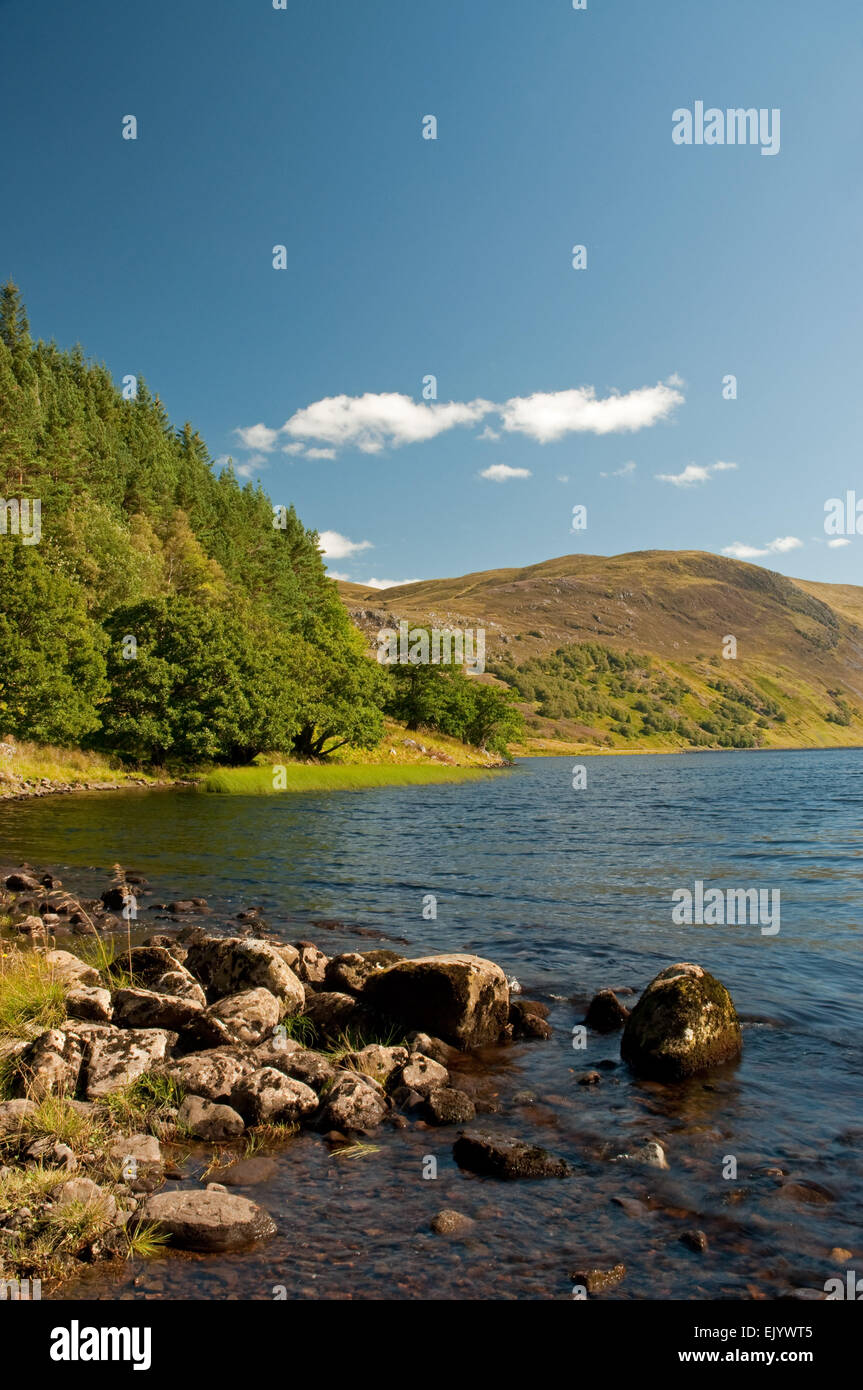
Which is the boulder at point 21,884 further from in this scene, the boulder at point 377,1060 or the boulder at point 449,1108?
the boulder at point 449,1108

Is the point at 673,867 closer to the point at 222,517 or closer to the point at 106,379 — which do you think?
the point at 222,517

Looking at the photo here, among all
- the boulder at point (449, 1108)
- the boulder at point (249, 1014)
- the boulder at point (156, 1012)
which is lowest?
the boulder at point (449, 1108)

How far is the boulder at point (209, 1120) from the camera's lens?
30.4ft

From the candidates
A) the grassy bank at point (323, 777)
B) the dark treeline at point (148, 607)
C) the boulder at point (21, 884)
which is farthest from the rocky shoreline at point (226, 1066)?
the grassy bank at point (323, 777)

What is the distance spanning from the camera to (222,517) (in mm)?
119688

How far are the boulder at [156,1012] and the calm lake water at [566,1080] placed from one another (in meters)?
3.32

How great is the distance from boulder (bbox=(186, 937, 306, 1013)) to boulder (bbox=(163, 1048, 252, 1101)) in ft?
8.61

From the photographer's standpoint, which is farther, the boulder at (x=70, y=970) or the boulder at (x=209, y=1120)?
the boulder at (x=70, y=970)

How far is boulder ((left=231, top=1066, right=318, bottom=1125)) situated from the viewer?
31.9ft

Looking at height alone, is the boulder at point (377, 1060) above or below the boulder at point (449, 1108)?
above

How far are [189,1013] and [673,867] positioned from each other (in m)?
23.6

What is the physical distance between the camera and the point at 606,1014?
13.6 meters

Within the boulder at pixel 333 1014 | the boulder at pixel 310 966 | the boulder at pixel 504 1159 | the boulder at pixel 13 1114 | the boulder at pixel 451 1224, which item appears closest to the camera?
the boulder at pixel 451 1224

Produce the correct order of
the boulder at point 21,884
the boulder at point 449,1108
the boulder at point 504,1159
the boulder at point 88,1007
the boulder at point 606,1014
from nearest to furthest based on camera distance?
the boulder at point 504,1159
the boulder at point 449,1108
the boulder at point 88,1007
the boulder at point 606,1014
the boulder at point 21,884
